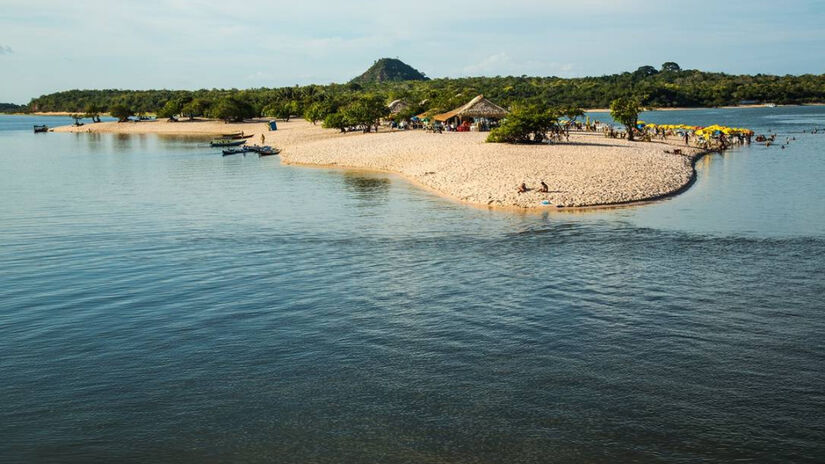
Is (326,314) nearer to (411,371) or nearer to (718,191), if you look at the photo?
(411,371)

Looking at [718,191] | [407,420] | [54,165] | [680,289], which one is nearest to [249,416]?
[407,420]

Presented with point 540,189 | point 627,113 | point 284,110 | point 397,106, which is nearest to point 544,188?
point 540,189

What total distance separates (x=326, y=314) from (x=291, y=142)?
218ft

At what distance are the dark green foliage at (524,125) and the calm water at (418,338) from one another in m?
25.3

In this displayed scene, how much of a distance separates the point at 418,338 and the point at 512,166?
30.2 m

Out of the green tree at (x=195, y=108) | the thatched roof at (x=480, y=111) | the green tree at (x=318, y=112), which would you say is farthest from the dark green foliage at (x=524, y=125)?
the green tree at (x=195, y=108)

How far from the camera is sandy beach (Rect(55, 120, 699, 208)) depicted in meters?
36.8

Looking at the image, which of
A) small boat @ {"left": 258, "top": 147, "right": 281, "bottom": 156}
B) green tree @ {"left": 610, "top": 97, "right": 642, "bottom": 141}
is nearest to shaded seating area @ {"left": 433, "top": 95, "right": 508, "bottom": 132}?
green tree @ {"left": 610, "top": 97, "right": 642, "bottom": 141}

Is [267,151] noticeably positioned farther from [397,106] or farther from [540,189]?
[540,189]

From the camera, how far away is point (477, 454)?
11141mm

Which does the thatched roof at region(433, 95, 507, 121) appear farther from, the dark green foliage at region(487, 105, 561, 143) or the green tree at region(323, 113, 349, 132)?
the dark green foliage at region(487, 105, 561, 143)

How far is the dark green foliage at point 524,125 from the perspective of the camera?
5684 cm

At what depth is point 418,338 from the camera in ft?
53.4

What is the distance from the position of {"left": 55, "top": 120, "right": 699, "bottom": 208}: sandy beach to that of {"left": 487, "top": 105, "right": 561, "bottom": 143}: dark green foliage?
1734 mm
